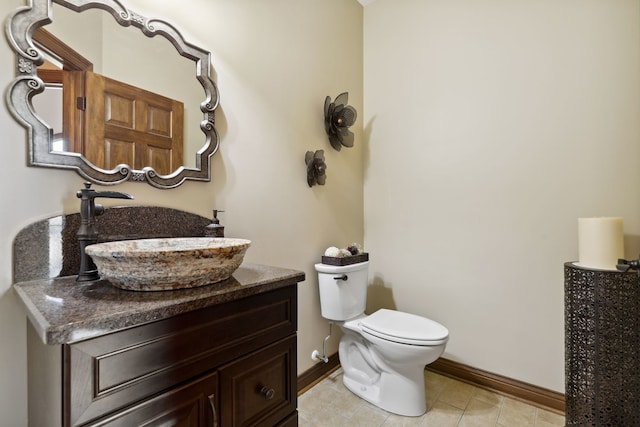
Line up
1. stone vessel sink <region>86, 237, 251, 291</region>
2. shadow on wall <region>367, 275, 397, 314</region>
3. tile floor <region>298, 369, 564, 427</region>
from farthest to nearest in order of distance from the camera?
1. shadow on wall <region>367, 275, 397, 314</region>
2. tile floor <region>298, 369, 564, 427</region>
3. stone vessel sink <region>86, 237, 251, 291</region>

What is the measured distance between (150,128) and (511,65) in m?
1.96

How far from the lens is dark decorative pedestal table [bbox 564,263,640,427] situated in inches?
51.2

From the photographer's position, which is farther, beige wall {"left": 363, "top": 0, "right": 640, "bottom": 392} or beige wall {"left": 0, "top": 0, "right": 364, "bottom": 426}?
beige wall {"left": 363, "top": 0, "right": 640, "bottom": 392}

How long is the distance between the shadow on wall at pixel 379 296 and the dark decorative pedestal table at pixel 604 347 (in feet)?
3.49

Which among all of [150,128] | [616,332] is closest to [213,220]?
[150,128]

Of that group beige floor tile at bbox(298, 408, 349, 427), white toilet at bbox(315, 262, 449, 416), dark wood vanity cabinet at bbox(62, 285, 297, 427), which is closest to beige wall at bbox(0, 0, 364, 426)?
white toilet at bbox(315, 262, 449, 416)

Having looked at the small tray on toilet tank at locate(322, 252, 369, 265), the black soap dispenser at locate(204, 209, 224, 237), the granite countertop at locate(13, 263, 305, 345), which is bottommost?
the small tray on toilet tank at locate(322, 252, 369, 265)

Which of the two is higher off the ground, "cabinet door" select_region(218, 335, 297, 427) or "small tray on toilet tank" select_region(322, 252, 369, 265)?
"small tray on toilet tank" select_region(322, 252, 369, 265)

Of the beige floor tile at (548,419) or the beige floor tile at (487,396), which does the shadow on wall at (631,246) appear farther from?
the beige floor tile at (487,396)

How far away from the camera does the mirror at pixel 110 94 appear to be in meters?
0.95

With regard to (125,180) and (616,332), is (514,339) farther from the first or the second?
(125,180)

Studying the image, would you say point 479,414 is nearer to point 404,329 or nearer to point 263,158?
point 404,329

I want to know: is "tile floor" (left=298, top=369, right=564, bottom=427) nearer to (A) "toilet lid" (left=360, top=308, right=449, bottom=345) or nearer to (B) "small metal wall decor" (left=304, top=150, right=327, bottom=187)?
(A) "toilet lid" (left=360, top=308, right=449, bottom=345)

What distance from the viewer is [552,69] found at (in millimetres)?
1675
